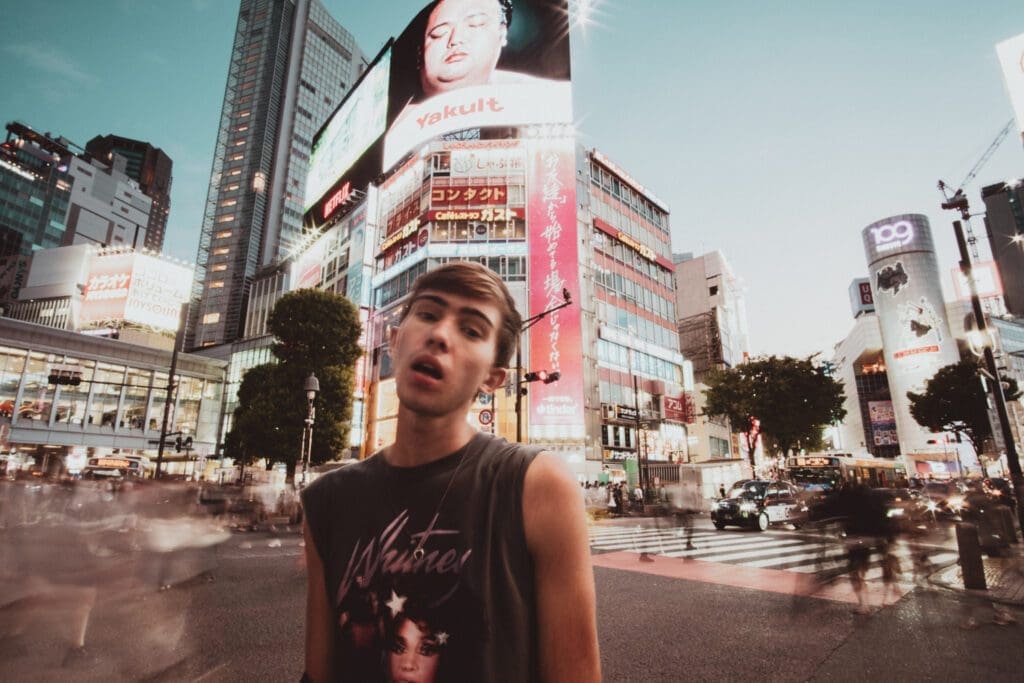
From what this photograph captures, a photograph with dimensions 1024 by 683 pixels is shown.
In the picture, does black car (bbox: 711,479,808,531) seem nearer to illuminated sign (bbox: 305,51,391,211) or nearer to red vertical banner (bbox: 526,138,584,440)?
red vertical banner (bbox: 526,138,584,440)

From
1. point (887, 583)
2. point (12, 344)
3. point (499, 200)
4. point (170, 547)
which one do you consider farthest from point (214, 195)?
point (887, 583)

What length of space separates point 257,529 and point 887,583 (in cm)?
1922

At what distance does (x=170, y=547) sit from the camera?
8.52m

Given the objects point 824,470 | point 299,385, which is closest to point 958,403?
point 824,470

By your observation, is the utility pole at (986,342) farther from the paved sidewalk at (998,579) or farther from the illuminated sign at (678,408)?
the illuminated sign at (678,408)

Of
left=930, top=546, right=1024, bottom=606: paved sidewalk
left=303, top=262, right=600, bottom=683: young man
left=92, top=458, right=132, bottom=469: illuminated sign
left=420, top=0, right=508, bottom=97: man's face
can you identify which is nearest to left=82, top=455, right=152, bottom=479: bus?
left=92, top=458, right=132, bottom=469: illuminated sign

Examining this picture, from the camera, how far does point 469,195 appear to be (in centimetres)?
3828

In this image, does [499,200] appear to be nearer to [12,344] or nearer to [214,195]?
[12,344]

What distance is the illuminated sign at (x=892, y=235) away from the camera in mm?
73812

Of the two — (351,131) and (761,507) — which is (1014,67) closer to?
(761,507)

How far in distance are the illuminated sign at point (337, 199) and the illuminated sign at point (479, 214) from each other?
15.9 meters

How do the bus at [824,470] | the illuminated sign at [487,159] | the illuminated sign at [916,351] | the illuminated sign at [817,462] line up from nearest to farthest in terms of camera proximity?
the bus at [824,470] → the illuminated sign at [817,462] → the illuminated sign at [487,159] → the illuminated sign at [916,351]

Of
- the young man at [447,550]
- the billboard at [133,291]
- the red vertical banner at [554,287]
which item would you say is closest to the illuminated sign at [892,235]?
the red vertical banner at [554,287]

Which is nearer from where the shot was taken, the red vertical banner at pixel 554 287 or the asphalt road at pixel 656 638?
the asphalt road at pixel 656 638
